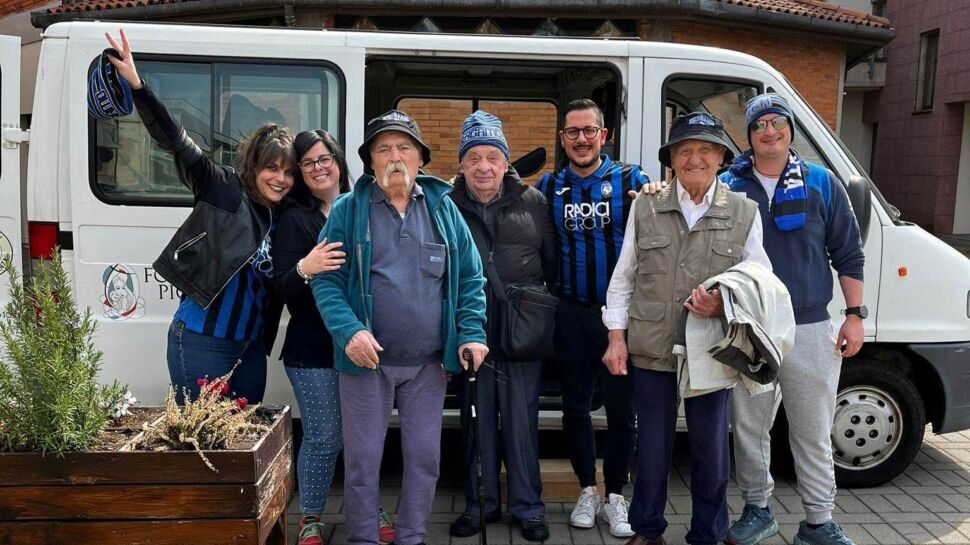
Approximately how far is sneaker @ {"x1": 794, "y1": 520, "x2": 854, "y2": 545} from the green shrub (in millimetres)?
2964

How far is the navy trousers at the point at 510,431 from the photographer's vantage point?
3.56 meters

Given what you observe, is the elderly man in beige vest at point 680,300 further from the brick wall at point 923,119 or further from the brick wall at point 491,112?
the brick wall at point 923,119

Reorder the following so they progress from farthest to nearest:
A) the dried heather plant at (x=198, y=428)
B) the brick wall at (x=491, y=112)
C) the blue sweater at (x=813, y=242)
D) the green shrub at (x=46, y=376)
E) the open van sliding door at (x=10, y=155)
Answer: the brick wall at (x=491, y=112)
the open van sliding door at (x=10, y=155)
the blue sweater at (x=813, y=242)
the dried heather plant at (x=198, y=428)
the green shrub at (x=46, y=376)

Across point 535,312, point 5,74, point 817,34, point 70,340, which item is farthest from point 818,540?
point 817,34

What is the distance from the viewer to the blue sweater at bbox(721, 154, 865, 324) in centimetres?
334

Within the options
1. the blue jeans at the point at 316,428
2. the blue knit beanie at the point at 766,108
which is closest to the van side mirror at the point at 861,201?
the blue knit beanie at the point at 766,108

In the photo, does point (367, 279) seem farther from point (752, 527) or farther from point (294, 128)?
point (752, 527)

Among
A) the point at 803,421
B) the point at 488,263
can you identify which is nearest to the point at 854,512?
the point at 803,421

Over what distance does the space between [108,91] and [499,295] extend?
69.9 inches

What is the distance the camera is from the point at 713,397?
316cm

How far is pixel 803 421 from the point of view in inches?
135

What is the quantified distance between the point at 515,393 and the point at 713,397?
0.88 metres

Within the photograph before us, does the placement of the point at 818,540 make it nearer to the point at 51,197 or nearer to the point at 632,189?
the point at 632,189

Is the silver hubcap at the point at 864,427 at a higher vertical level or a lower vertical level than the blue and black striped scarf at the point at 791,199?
lower
